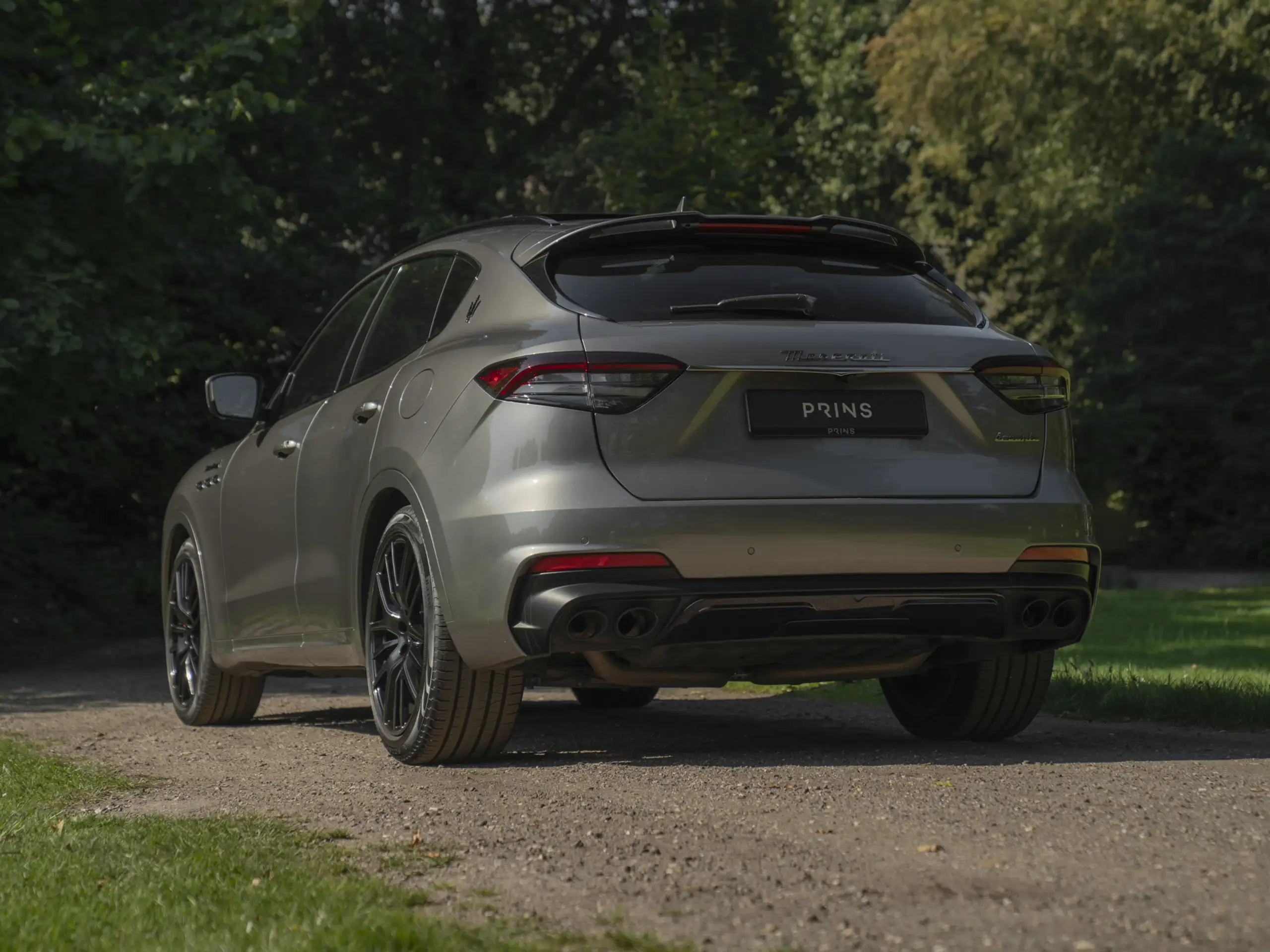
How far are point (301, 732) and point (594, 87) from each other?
2566 cm

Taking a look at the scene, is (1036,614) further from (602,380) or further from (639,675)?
(602,380)

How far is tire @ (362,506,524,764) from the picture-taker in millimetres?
6160

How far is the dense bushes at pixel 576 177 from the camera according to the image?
14.7 metres

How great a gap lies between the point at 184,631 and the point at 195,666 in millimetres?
261

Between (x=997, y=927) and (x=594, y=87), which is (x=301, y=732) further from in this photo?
(x=594, y=87)

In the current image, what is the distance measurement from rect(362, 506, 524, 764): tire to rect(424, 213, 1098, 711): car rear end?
0.27 m

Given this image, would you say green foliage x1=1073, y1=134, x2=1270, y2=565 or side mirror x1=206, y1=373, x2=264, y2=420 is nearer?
side mirror x1=206, y1=373, x2=264, y2=420

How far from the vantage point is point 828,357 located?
5.88 meters

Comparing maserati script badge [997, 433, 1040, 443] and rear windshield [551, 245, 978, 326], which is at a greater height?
rear windshield [551, 245, 978, 326]

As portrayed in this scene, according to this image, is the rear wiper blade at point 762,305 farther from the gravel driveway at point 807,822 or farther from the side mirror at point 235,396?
the side mirror at point 235,396

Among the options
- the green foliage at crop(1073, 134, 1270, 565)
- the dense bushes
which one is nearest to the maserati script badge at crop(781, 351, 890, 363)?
the dense bushes

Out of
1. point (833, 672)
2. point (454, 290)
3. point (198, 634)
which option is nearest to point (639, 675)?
point (833, 672)

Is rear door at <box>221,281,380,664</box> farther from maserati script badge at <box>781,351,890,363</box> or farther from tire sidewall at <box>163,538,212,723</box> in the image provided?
maserati script badge at <box>781,351,890,363</box>

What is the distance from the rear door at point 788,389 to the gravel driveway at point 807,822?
94 centimetres
